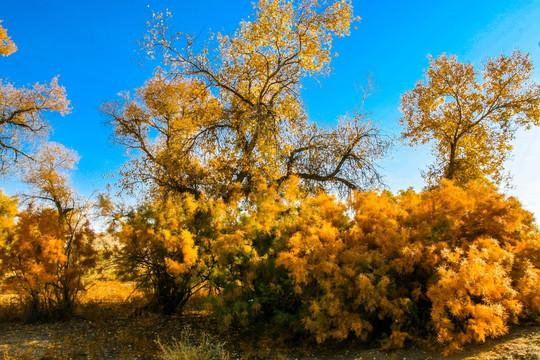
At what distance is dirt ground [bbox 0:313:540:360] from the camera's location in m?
5.58

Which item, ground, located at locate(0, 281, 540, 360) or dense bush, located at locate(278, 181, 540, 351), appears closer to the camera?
dense bush, located at locate(278, 181, 540, 351)

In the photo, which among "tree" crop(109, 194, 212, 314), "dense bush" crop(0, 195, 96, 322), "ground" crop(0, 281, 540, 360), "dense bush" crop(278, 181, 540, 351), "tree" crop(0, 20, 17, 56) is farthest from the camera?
"tree" crop(0, 20, 17, 56)

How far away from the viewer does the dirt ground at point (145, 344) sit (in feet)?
18.3

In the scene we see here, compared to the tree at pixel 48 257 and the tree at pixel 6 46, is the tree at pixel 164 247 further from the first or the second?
the tree at pixel 6 46

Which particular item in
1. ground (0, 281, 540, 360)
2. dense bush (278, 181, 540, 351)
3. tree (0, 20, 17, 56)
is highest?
tree (0, 20, 17, 56)

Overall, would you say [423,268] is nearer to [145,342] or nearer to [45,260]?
[145,342]

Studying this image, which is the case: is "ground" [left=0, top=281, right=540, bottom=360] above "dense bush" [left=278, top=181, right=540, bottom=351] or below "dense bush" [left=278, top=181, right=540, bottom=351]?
below

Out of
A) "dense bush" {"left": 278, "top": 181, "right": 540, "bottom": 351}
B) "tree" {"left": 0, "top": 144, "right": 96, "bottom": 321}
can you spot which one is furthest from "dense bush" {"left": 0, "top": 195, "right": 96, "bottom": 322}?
"dense bush" {"left": 278, "top": 181, "right": 540, "bottom": 351}

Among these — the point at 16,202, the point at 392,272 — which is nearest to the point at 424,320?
the point at 392,272

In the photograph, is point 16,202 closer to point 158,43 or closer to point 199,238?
point 158,43

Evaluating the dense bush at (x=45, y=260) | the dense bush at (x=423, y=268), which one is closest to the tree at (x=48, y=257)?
the dense bush at (x=45, y=260)

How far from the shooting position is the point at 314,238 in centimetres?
634

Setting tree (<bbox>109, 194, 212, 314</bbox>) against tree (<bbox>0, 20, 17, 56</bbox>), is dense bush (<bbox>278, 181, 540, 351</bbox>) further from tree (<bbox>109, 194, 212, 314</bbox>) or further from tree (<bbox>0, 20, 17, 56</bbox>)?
tree (<bbox>0, 20, 17, 56</bbox>)

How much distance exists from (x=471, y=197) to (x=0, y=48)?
53.1 feet
